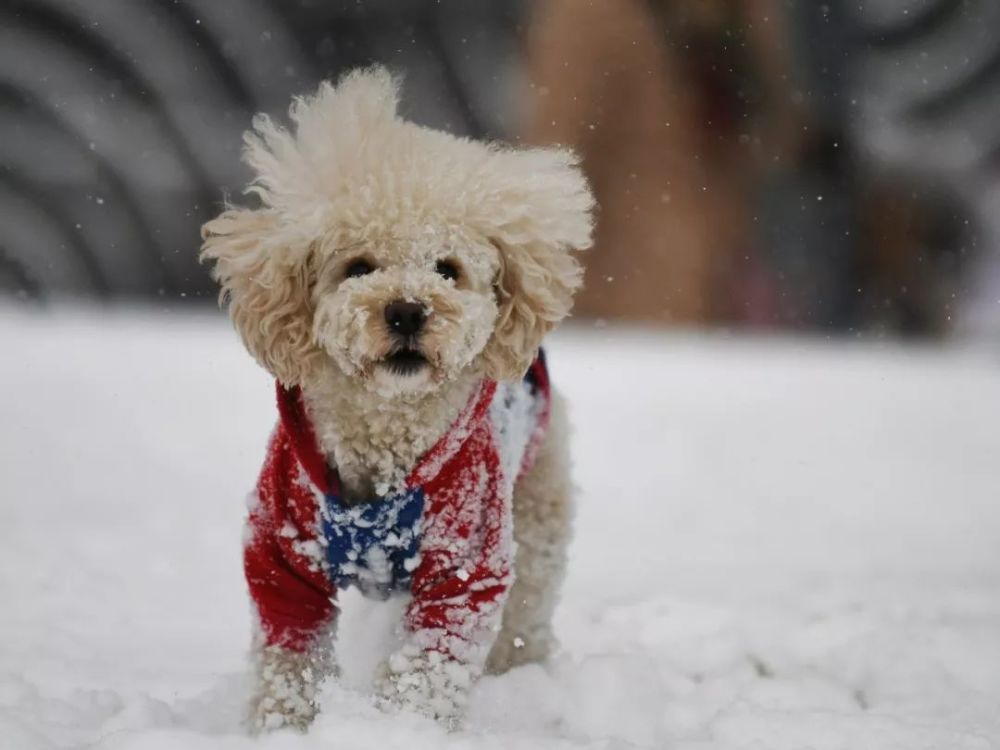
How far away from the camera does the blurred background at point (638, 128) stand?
8.70 m

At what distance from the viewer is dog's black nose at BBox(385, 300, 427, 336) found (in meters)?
2.16

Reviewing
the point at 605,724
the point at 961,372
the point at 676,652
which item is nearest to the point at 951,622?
the point at 676,652

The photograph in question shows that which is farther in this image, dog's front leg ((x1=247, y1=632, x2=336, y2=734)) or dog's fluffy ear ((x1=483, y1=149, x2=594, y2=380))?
dog's fluffy ear ((x1=483, y1=149, x2=594, y2=380))

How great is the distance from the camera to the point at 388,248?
2264 millimetres

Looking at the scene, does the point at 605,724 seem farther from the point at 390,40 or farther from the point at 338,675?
the point at 390,40

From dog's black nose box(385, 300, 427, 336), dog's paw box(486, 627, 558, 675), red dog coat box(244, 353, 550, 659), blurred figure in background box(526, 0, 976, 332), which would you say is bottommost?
dog's paw box(486, 627, 558, 675)

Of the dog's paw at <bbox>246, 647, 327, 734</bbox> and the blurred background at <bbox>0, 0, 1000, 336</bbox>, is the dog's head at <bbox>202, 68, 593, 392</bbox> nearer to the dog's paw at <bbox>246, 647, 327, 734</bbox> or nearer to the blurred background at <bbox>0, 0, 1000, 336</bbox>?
the dog's paw at <bbox>246, 647, 327, 734</bbox>

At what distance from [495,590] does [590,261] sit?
6.88m

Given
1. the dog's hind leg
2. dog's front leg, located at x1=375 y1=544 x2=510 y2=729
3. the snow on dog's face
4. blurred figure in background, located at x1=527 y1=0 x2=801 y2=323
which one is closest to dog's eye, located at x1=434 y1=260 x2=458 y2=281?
the snow on dog's face

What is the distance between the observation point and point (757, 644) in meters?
3.13

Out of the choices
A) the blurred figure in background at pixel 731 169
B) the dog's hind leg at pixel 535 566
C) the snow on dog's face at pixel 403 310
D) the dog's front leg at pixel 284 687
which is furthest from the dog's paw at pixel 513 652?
the blurred figure in background at pixel 731 169

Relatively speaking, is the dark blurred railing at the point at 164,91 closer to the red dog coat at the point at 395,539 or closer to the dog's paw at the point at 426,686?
the red dog coat at the point at 395,539

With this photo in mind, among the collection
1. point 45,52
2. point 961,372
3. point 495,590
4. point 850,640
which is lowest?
point 850,640

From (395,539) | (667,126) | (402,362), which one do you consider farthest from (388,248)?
(667,126)
